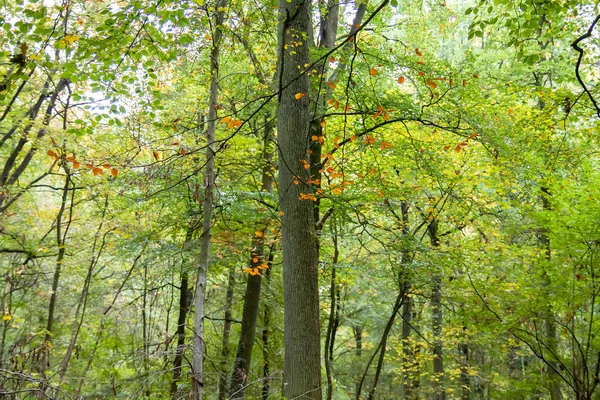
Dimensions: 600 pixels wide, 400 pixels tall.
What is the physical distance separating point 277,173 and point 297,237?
5.27 meters

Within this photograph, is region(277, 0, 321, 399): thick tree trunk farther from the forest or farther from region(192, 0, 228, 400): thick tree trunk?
region(192, 0, 228, 400): thick tree trunk

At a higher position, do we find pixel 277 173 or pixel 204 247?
pixel 277 173

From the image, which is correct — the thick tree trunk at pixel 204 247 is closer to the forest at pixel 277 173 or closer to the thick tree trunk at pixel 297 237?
the forest at pixel 277 173

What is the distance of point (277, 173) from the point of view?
29.6 feet

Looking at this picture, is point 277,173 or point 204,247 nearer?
point 204,247

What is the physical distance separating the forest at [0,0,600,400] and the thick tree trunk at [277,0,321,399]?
0.02 meters

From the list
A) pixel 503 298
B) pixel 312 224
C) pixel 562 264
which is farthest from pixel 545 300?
pixel 312 224

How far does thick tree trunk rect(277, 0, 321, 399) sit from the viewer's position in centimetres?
369

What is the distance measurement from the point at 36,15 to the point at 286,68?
2255 mm

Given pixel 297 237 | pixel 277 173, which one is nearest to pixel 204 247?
pixel 297 237

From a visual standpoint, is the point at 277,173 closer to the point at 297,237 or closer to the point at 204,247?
the point at 204,247

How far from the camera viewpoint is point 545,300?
718 cm

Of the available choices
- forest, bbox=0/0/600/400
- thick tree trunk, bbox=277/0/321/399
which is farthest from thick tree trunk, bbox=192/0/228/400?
thick tree trunk, bbox=277/0/321/399

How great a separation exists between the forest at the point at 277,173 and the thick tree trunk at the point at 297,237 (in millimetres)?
18
